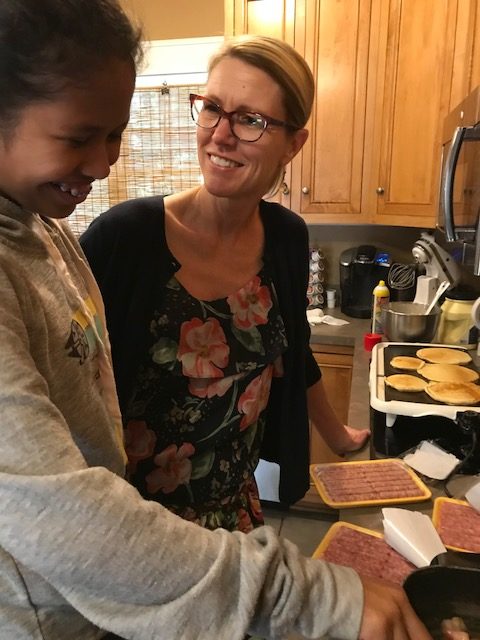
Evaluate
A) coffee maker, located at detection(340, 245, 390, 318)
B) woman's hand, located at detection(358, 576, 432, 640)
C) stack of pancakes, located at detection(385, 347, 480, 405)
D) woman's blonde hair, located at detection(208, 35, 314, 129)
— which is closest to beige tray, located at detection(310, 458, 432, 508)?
stack of pancakes, located at detection(385, 347, 480, 405)

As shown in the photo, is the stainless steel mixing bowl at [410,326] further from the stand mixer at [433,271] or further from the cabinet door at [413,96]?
the cabinet door at [413,96]

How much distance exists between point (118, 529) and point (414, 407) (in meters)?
0.97

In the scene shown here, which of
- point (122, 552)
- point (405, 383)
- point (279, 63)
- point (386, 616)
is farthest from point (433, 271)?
point (122, 552)

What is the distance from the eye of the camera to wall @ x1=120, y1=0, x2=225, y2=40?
3045 millimetres

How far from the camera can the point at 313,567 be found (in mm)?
502

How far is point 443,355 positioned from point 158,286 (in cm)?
95

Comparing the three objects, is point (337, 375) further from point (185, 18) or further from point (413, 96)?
point (185, 18)

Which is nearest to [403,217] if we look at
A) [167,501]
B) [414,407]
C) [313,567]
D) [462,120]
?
[462,120]

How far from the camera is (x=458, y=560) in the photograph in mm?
716

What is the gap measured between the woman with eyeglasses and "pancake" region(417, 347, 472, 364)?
2.00 ft

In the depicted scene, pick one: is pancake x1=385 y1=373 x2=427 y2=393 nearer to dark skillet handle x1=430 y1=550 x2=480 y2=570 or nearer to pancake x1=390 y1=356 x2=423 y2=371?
pancake x1=390 y1=356 x2=423 y2=371

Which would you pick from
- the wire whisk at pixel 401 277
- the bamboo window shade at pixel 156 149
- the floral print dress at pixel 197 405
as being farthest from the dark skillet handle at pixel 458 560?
the bamboo window shade at pixel 156 149

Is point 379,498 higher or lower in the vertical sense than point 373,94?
lower

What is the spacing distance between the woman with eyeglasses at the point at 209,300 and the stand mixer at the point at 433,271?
3.57 ft
